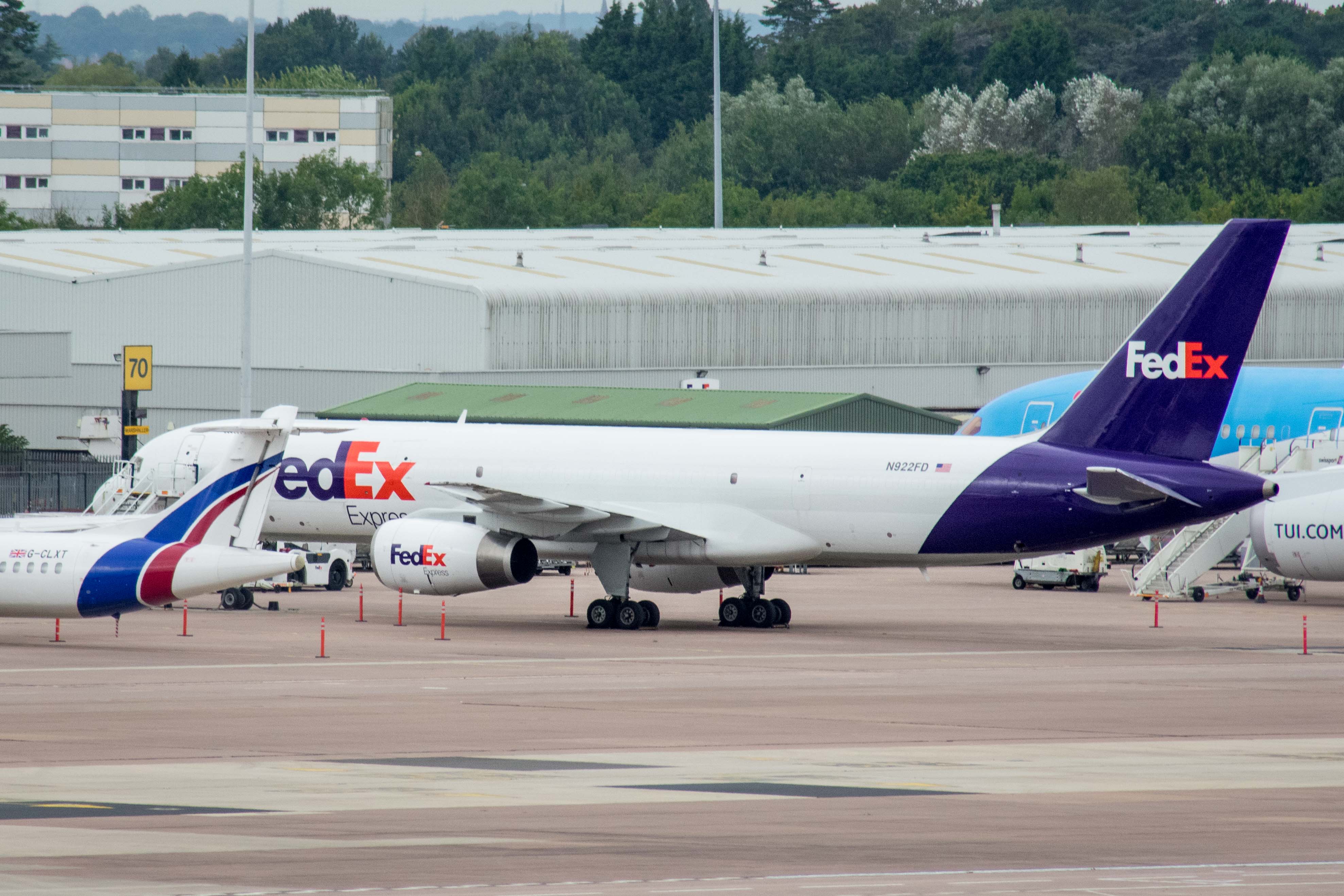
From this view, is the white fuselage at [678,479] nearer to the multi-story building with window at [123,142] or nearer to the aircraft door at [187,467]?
the aircraft door at [187,467]

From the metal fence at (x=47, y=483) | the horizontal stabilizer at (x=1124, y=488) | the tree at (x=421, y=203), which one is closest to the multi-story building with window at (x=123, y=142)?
the tree at (x=421, y=203)

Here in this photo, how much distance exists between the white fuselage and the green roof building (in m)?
17.9

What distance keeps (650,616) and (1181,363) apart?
11316mm

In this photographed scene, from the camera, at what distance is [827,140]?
173 m

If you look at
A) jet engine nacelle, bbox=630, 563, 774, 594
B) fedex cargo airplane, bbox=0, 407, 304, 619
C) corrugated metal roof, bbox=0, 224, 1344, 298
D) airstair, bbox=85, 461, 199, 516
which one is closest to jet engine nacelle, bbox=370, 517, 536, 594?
jet engine nacelle, bbox=630, 563, 774, 594

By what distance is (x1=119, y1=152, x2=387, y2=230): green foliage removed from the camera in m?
136

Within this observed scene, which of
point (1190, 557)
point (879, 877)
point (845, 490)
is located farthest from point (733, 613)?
point (879, 877)

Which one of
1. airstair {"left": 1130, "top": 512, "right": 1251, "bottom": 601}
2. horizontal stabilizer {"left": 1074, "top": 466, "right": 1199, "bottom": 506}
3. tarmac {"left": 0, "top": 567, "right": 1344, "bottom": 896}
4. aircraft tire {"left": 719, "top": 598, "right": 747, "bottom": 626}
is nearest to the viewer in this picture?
tarmac {"left": 0, "top": 567, "right": 1344, "bottom": 896}

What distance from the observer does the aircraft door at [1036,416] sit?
5869 cm

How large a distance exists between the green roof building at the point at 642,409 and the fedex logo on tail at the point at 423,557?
2221cm

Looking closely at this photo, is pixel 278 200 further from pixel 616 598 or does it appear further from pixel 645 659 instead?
pixel 645 659

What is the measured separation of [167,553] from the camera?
1432 inches

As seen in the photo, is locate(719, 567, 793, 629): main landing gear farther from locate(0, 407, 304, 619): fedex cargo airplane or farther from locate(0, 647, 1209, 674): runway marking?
locate(0, 407, 304, 619): fedex cargo airplane

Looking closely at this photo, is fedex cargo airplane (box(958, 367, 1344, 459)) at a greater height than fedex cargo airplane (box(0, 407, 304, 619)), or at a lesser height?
greater
